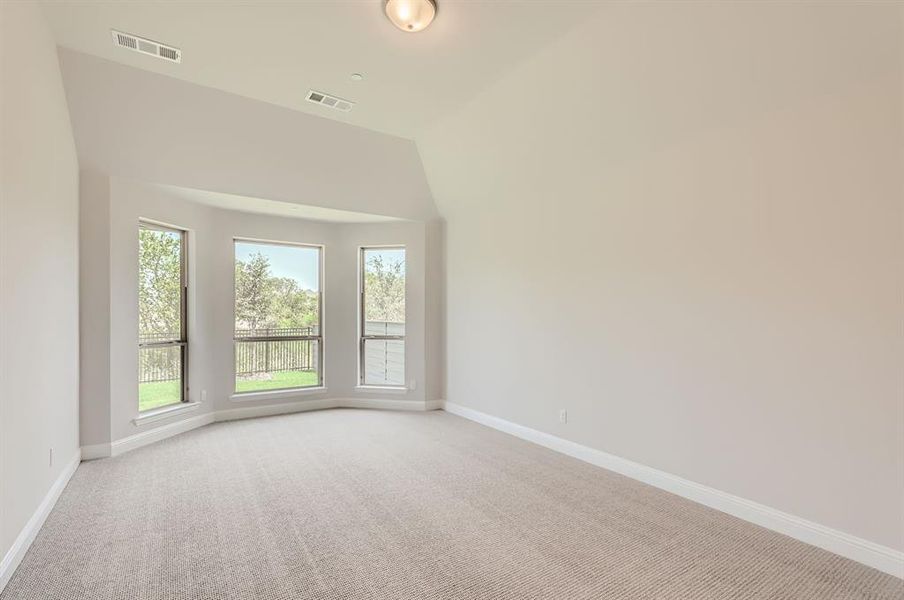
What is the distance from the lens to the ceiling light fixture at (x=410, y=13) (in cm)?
267

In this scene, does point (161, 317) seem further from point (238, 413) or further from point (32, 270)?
point (32, 270)

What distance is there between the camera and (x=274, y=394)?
227 inches

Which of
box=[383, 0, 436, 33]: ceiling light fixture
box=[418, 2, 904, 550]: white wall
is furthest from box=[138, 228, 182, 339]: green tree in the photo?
box=[383, 0, 436, 33]: ceiling light fixture

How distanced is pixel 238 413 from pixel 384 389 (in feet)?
6.01

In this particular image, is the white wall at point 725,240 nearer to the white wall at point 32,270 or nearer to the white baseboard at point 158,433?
the white wall at point 32,270

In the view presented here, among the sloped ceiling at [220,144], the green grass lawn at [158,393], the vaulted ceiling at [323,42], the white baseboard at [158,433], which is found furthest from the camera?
the green grass lawn at [158,393]

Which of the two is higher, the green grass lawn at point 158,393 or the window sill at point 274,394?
the green grass lawn at point 158,393

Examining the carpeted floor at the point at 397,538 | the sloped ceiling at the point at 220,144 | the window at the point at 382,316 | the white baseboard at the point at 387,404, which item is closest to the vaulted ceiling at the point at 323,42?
the sloped ceiling at the point at 220,144

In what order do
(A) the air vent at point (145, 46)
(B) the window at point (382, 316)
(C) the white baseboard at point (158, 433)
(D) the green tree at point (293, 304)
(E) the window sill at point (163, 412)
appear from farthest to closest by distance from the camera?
1. (B) the window at point (382, 316)
2. (D) the green tree at point (293, 304)
3. (E) the window sill at point (163, 412)
4. (C) the white baseboard at point (158, 433)
5. (A) the air vent at point (145, 46)

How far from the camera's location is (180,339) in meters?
5.08

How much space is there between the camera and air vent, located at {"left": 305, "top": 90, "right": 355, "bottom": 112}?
3889 millimetres

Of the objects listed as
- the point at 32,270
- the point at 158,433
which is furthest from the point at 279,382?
the point at 32,270

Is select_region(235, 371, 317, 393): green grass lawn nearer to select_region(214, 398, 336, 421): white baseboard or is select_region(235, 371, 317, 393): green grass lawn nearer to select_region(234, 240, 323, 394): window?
select_region(234, 240, 323, 394): window

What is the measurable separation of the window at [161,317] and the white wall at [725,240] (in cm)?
332
